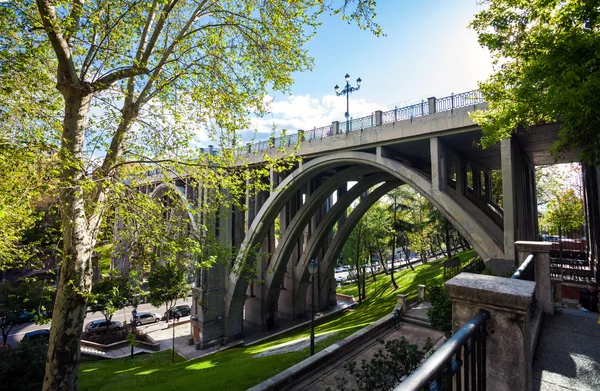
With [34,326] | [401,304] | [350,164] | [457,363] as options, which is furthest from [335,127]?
[34,326]

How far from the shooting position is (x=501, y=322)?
7.62 ft

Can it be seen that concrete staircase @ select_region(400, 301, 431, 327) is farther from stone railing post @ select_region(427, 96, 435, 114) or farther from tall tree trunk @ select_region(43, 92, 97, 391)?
tall tree trunk @ select_region(43, 92, 97, 391)

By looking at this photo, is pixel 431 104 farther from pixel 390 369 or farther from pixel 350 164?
pixel 390 369


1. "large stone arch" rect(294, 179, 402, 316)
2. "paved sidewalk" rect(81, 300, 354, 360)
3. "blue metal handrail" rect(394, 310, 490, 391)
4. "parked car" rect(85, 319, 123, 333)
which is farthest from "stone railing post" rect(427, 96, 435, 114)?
"parked car" rect(85, 319, 123, 333)

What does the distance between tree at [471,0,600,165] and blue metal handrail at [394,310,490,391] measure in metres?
4.79

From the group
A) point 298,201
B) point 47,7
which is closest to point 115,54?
point 47,7

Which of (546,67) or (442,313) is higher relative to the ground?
(546,67)

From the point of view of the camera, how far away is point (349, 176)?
19422 mm

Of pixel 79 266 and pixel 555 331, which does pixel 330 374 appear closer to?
pixel 555 331

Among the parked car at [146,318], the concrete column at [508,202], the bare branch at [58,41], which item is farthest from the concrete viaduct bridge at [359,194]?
the parked car at [146,318]

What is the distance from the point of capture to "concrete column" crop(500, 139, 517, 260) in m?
9.43

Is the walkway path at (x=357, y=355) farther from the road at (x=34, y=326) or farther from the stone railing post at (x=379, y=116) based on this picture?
the road at (x=34, y=326)

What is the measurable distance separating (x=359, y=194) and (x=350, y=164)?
514cm

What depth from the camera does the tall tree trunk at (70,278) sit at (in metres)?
5.93
